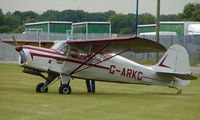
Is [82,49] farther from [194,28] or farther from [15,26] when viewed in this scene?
[15,26]

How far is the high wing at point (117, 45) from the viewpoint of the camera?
13.3 m

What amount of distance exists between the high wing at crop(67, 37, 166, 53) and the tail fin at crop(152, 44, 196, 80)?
4.93ft

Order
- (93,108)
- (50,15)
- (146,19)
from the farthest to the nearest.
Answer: (146,19) < (50,15) < (93,108)

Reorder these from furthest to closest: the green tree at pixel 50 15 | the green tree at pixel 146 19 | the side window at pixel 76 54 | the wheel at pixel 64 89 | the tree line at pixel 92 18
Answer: the green tree at pixel 146 19, the green tree at pixel 50 15, the tree line at pixel 92 18, the side window at pixel 76 54, the wheel at pixel 64 89

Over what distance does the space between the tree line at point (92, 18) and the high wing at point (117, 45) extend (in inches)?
2756

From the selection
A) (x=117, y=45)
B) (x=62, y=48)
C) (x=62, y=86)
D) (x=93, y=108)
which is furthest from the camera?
(x=62, y=48)

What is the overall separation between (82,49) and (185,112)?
17.7 feet

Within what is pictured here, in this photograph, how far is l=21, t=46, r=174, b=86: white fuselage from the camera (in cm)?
1411

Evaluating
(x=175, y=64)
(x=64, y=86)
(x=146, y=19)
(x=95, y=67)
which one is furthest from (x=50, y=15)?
(x=64, y=86)

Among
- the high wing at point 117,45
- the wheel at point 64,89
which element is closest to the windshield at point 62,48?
the high wing at point 117,45

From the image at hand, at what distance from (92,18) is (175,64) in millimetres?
81716

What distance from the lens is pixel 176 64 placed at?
15789mm

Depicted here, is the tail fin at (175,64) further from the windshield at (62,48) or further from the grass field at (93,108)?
the windshield at (62,48)

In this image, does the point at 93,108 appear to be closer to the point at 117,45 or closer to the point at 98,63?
the point at 117,45
